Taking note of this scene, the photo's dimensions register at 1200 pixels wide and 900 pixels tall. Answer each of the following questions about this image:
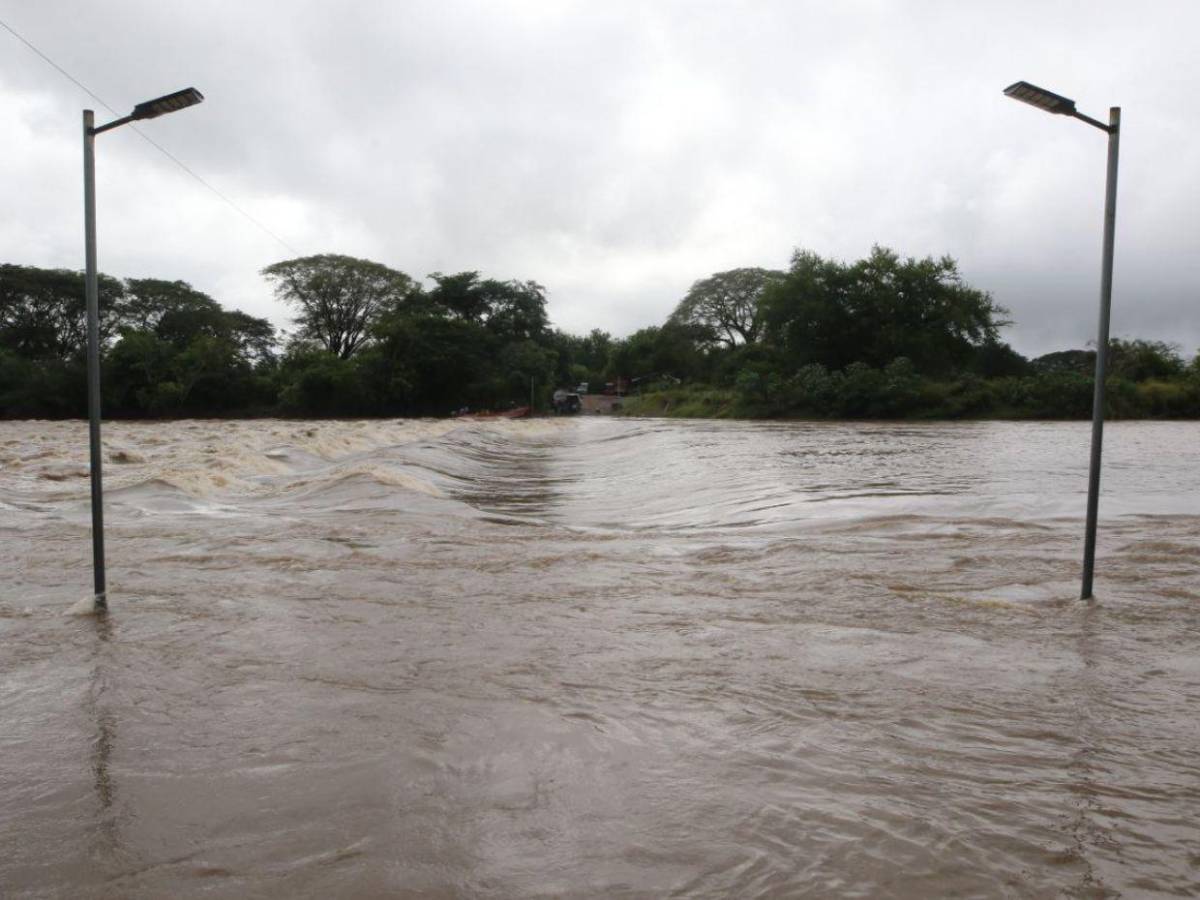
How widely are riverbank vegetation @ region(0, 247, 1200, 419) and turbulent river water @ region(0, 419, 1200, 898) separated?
134 ft

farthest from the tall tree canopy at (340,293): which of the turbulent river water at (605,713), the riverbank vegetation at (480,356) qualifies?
the turbulent river water at (605,713)

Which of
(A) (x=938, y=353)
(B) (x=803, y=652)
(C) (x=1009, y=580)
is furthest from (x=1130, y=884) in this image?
(A) (x=938, y=353)

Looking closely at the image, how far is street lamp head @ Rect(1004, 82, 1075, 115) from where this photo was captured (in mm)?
4527

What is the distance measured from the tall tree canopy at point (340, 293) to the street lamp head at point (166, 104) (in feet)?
197

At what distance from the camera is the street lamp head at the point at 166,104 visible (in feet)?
15.0

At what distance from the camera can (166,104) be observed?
15.0 feet

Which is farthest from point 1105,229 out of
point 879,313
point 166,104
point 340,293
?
point 340,293

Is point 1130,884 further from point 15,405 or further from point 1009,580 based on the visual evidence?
point 15,405

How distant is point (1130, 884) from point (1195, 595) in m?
3.94

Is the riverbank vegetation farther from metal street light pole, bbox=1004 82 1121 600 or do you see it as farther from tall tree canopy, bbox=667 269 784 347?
metal street light pole, bbox=1004 82 1121 600

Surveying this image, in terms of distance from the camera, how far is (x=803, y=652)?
4.08m

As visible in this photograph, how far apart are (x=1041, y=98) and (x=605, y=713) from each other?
4.02 m

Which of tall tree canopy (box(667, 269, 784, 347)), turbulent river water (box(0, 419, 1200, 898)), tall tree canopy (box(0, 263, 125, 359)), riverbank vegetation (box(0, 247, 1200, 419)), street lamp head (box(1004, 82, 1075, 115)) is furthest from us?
tall tree canopy (box(667, 269, 784, 347))

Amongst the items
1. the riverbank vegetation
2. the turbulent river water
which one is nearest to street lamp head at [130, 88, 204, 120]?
the turbulent river water
